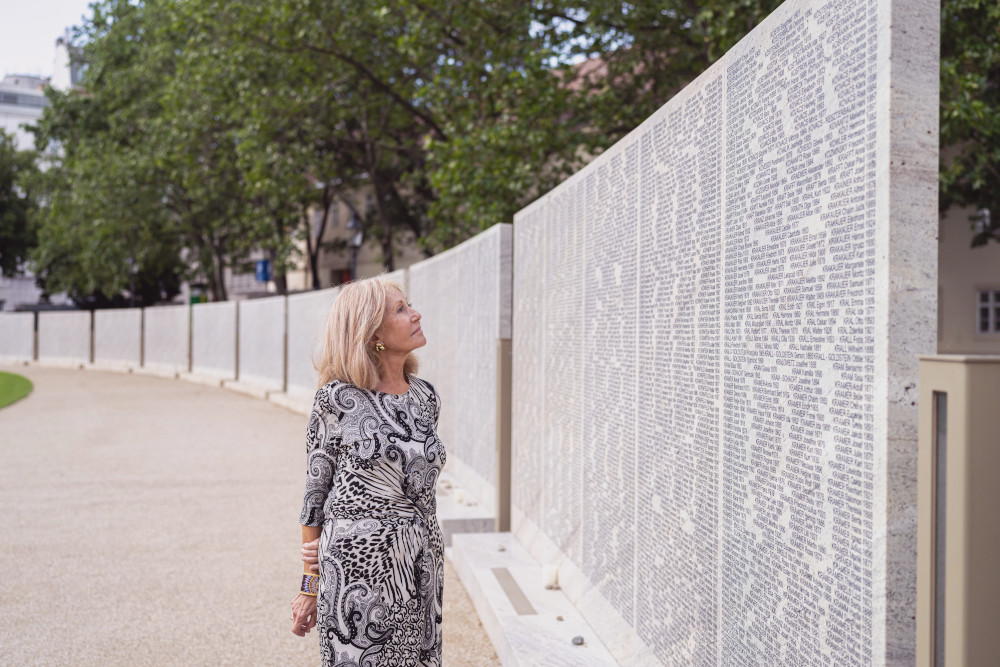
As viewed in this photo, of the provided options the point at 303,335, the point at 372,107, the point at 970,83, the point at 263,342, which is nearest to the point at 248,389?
the point at 263,342

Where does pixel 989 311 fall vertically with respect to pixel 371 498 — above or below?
above

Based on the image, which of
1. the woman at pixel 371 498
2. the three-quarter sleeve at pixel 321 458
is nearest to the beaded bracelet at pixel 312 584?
the woman at pixel 371 498

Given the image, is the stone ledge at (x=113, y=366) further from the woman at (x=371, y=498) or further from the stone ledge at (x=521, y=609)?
the woman at (x=371, y=498)

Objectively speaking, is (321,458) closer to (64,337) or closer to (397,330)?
(397,330)

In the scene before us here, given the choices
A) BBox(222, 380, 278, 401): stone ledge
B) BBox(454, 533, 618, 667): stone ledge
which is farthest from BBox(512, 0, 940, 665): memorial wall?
BBox(222, 380, 278, 401): stone ledge

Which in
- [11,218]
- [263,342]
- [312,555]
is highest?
[11,218]

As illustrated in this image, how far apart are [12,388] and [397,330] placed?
2234cm

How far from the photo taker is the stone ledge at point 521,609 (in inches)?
153

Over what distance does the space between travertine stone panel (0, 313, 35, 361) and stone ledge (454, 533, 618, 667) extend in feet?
120

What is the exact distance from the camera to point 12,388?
72.5 ft

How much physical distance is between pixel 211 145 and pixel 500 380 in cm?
2082

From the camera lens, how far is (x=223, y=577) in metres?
6.01

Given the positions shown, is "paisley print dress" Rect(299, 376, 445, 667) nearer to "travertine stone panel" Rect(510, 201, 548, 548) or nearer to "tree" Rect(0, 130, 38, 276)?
"travertine stone panel" Rect(510, 201, 548, 548)

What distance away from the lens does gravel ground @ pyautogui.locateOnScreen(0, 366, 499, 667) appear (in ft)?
15.4
